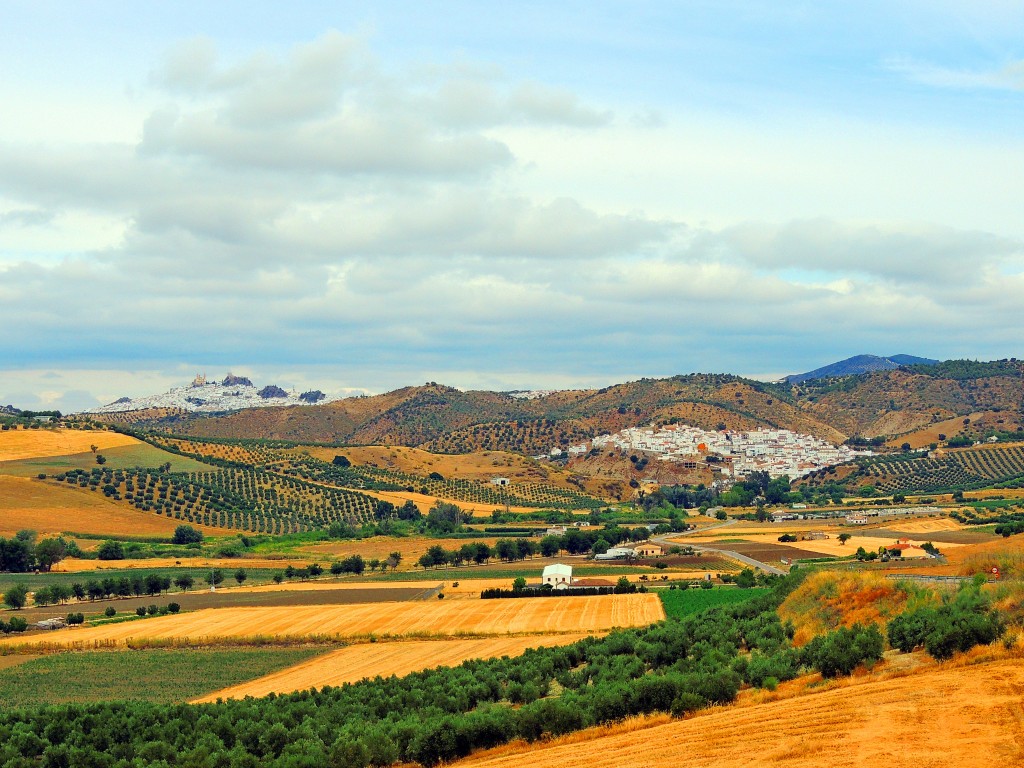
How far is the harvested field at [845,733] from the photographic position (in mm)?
21531

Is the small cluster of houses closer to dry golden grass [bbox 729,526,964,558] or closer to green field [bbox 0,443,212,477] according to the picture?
dry golden grass [bbox 729,526,964,558]

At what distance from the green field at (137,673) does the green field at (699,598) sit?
20.5 meters

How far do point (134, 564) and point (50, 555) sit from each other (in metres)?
7.49

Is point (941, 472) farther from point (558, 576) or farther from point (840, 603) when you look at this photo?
point (840, 603)

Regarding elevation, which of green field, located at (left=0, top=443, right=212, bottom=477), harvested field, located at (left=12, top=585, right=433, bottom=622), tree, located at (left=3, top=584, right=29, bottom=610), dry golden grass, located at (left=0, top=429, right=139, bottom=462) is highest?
dry golden grass, located at (left=0, top=429, right=139, bottom=462)

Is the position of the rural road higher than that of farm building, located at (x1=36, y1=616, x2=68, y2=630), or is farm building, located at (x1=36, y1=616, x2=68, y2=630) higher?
farm building, located at (x1=36, y1=616, x2=68, y2=630)

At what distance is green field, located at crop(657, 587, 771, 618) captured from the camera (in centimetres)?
6075

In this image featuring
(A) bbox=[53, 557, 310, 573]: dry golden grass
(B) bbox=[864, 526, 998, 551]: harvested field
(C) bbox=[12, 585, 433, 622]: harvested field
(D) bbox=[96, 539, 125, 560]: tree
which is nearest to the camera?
(C) bbox=[12, 585, 433, 622]: harvested field

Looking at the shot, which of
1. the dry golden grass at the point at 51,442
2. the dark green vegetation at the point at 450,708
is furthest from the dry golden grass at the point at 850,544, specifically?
the dry golden grass at the point at 51,442

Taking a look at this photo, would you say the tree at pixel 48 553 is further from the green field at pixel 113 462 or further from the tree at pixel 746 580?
the tree at pixel 746 580

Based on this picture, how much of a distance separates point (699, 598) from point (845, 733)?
144 feet

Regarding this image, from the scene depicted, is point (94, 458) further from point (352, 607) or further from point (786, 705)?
point (786, 705)

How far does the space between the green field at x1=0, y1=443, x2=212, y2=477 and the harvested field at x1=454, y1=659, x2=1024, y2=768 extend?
123 metres

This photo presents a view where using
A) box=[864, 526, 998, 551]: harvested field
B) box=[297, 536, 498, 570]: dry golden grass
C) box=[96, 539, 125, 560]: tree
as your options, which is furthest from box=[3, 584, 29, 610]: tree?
box=[864, 526, 998, 551]: harvested field
